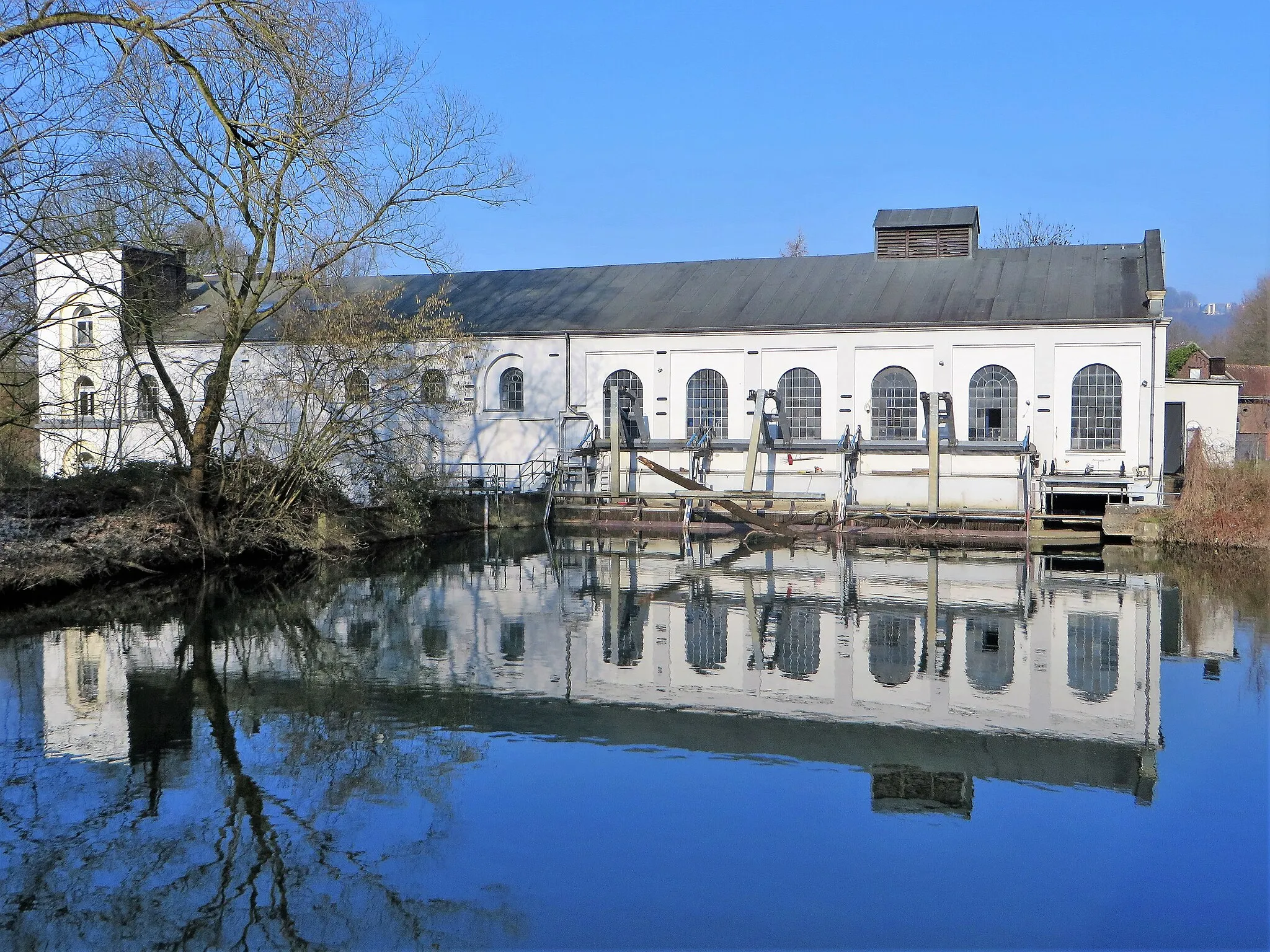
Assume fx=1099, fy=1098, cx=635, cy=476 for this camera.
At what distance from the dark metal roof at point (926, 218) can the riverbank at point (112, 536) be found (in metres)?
17.7

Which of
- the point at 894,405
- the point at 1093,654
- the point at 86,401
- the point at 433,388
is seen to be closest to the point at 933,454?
the point at 894,405

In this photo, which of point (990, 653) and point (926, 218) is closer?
point (990, 653)

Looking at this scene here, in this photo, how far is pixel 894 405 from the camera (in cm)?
2770

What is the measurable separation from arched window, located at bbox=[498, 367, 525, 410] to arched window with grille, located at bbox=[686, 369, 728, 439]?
499 cm

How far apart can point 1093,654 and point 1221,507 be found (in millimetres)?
12359

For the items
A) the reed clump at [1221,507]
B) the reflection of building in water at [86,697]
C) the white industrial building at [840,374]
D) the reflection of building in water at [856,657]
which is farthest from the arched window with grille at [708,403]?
the reflection of building in water at [86,697]

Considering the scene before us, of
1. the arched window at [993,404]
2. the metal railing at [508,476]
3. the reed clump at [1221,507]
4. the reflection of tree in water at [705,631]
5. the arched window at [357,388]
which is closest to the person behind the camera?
the reflection of tree in water at [705,631]

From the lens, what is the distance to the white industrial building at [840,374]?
84.6 feet

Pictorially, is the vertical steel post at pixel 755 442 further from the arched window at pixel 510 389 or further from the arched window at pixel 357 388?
the arched window at pixel 357 388

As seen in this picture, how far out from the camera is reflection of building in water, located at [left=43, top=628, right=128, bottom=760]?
819 cm

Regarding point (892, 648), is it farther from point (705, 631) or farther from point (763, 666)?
point (705, 631)

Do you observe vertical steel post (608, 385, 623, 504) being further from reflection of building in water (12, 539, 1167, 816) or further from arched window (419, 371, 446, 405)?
reflection of building in water (12, 539, 1167, 816)

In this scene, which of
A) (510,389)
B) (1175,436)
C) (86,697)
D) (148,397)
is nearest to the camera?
(86,697)

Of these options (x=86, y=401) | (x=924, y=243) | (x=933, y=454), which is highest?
(x=924, y=243)
